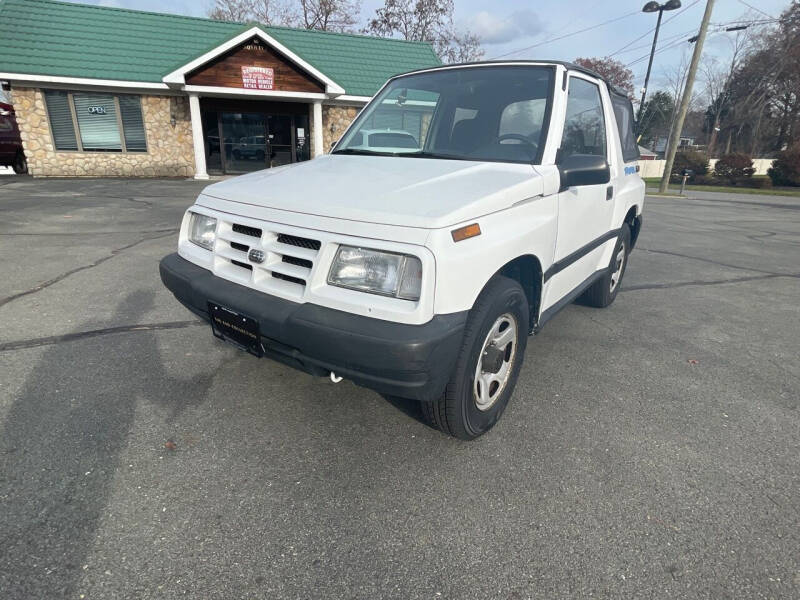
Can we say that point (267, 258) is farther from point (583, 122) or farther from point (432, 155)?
point (583, 122)

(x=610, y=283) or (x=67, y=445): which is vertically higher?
(x=610, y=283)

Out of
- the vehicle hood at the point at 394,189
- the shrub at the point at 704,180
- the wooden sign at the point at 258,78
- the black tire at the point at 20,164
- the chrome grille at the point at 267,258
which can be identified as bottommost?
the shrub at the point at 704,180

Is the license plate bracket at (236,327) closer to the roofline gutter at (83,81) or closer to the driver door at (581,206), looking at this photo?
the driver door at (581,206)

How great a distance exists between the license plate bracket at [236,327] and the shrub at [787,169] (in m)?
36.5

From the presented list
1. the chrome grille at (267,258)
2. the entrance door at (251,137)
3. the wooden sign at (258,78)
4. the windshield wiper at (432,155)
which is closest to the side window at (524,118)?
the windshield wiper at (432,155)

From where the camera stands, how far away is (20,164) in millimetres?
17797

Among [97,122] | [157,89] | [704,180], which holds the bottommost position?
[704,180]

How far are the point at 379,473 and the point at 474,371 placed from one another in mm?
681

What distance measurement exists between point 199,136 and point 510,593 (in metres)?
17.9

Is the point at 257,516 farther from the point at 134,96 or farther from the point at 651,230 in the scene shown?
the point at 134,96

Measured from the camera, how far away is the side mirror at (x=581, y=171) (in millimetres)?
2723

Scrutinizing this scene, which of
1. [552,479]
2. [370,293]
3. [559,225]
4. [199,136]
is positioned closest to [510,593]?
[552,479]

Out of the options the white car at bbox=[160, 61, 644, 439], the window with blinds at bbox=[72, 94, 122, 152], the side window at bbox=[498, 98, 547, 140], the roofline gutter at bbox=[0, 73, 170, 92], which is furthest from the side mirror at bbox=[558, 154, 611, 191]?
the window with blinds at bbox=[72, 94, 122, 152]

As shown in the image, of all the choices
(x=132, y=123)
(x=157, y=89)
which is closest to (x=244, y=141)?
(x=157, y=89)
